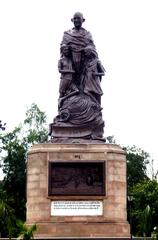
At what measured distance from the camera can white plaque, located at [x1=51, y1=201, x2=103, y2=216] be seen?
2694 cm

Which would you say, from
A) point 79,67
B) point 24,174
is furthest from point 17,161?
point 79,67

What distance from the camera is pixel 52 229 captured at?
26438mm

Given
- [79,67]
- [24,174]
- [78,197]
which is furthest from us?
[24,174]

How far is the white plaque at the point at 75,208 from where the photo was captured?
1061 inches

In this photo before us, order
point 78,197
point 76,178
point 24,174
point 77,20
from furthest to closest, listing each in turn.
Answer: point 24,174 < point 77,20 < point 76,178 < point 78,197

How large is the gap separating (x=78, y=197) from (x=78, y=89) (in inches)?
201

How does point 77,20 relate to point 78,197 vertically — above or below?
above

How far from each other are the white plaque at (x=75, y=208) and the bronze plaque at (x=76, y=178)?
361mm

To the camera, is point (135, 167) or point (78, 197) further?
point (135, 167)

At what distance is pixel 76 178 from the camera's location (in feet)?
89.5

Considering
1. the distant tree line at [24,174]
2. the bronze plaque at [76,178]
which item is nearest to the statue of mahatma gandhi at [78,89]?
the bronze plaque at [76,178]

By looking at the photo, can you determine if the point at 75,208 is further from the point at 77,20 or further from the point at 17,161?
the point at 17,161

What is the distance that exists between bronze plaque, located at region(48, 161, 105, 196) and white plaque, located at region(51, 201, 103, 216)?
1.19ft

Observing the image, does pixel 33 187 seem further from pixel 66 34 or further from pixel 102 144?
pixel 66 34
